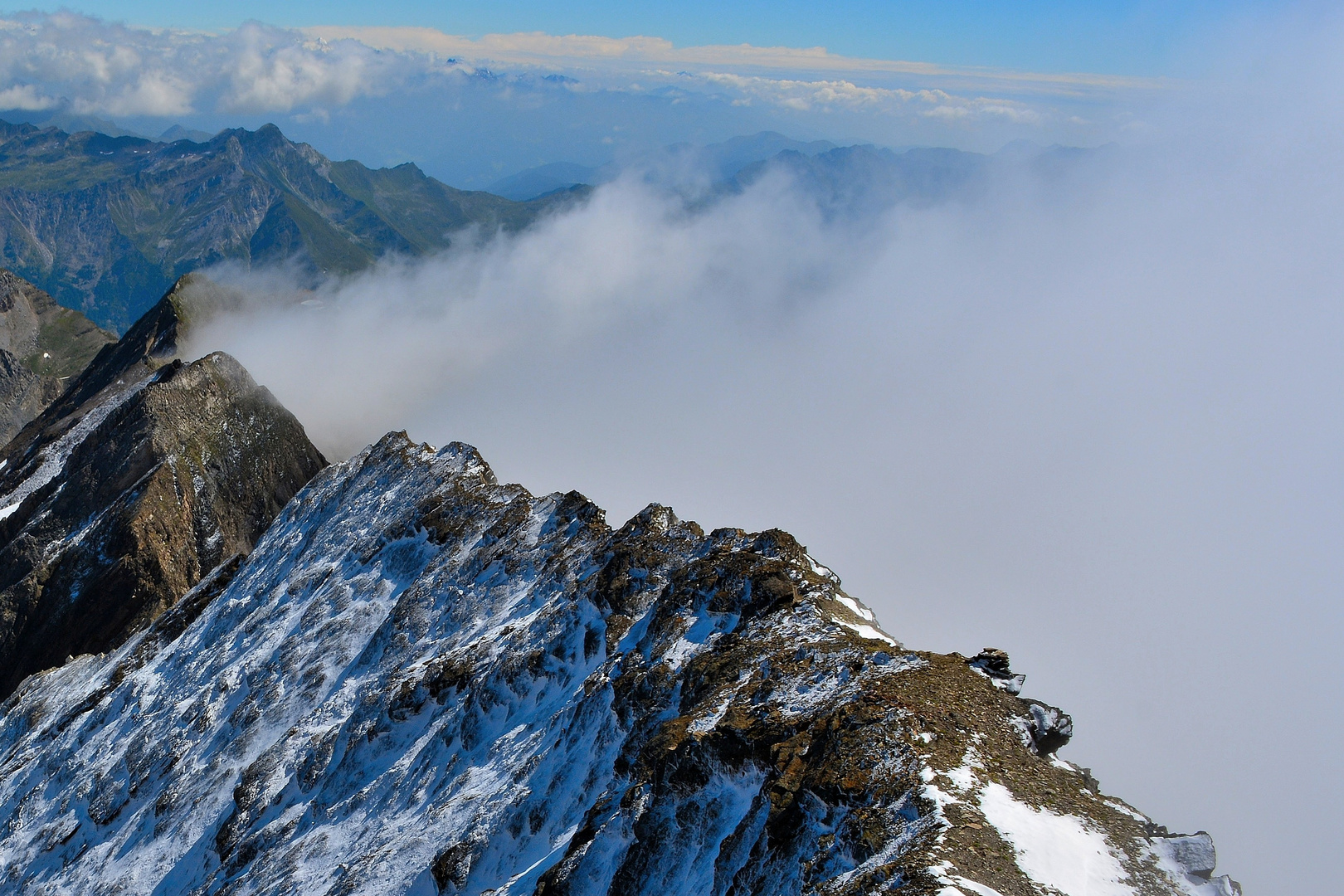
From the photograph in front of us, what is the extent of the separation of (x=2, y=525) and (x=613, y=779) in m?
136

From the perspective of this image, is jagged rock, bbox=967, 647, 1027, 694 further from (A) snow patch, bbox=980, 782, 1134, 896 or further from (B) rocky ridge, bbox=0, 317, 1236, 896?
(A) snow patch, bbox=980, 782, 1134, 896

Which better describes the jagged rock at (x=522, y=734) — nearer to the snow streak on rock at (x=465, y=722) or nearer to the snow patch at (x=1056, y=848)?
the snow patch at (x=1056, y=848)

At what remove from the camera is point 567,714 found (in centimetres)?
5219

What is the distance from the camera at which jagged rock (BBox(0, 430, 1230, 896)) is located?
30.6m

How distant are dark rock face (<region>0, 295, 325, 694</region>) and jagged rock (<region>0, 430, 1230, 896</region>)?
1341 centimetres

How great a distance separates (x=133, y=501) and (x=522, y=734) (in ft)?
302

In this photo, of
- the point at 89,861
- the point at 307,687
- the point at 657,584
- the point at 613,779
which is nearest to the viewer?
the point at 613,779

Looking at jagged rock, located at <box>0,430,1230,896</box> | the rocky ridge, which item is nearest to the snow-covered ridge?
the rocky ridge

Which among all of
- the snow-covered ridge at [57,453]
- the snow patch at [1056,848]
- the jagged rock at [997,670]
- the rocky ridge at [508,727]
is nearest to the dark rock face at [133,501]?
the snow-covered ridge at [57,453]

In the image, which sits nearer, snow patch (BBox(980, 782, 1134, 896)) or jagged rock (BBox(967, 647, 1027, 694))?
snow patch (BBox(980, 782, 1134, 896))

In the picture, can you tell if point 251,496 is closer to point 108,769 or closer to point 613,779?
point 108,769

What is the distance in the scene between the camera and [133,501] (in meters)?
114

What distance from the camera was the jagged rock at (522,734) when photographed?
3061 centimetres

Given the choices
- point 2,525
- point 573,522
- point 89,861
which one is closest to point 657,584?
point 573,522
